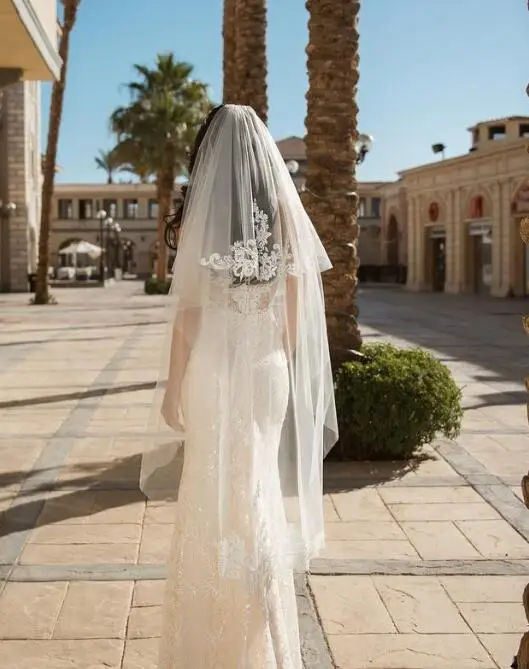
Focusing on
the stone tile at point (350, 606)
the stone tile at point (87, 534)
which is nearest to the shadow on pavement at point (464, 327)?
the stone tile at point (87, 534)

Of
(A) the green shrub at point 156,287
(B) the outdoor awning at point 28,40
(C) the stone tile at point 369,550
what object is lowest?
(C) the stone tile at point 369,550

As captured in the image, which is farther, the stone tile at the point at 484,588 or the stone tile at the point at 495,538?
the stone tile at the point at 495,538

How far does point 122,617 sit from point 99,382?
7.91 m

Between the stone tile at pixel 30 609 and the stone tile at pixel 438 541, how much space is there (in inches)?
77.4

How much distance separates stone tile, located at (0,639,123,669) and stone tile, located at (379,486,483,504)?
9.03ft

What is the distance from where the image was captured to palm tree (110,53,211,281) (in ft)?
114

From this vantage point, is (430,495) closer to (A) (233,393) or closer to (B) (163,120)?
(A) (233,393)

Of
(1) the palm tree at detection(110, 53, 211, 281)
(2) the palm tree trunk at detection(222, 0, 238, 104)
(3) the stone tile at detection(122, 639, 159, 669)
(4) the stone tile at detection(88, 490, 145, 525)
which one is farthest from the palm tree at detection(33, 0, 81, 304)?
(3) the stone tile at detection(122, 639, 159, 669)

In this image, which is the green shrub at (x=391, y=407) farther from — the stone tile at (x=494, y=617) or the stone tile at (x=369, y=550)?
the stone tile at (x=494, y=617)

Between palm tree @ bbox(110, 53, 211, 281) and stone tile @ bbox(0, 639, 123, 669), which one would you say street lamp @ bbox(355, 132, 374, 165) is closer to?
palm tree @ bbox(110, 53, 211, 281)

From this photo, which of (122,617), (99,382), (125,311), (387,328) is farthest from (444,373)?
(125,311)

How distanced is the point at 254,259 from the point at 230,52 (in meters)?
9.53

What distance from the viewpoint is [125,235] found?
72.6 m

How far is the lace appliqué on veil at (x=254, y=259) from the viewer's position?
313cm
